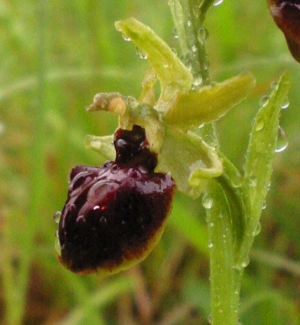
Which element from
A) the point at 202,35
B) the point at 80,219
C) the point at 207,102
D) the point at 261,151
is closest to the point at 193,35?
the point at 202,35

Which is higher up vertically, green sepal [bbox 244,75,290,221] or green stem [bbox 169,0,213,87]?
green stem [bbox 169,0,213,87]

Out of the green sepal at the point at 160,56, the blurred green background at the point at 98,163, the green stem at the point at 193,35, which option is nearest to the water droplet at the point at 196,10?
the green stem at the point at 193,35

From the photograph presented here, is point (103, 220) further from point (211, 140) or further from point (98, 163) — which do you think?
point (98, 163)

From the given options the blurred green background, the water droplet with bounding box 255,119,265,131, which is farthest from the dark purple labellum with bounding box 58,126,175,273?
the blurred green background

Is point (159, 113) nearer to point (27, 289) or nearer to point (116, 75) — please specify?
point (116, 75)

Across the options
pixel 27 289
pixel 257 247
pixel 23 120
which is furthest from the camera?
pixel 23 120

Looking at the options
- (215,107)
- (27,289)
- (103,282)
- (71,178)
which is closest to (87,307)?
(103,282)

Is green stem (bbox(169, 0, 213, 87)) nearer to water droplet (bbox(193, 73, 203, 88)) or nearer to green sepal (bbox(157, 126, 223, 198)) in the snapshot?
water droplet (bbox(193, 73, 203, 88))
